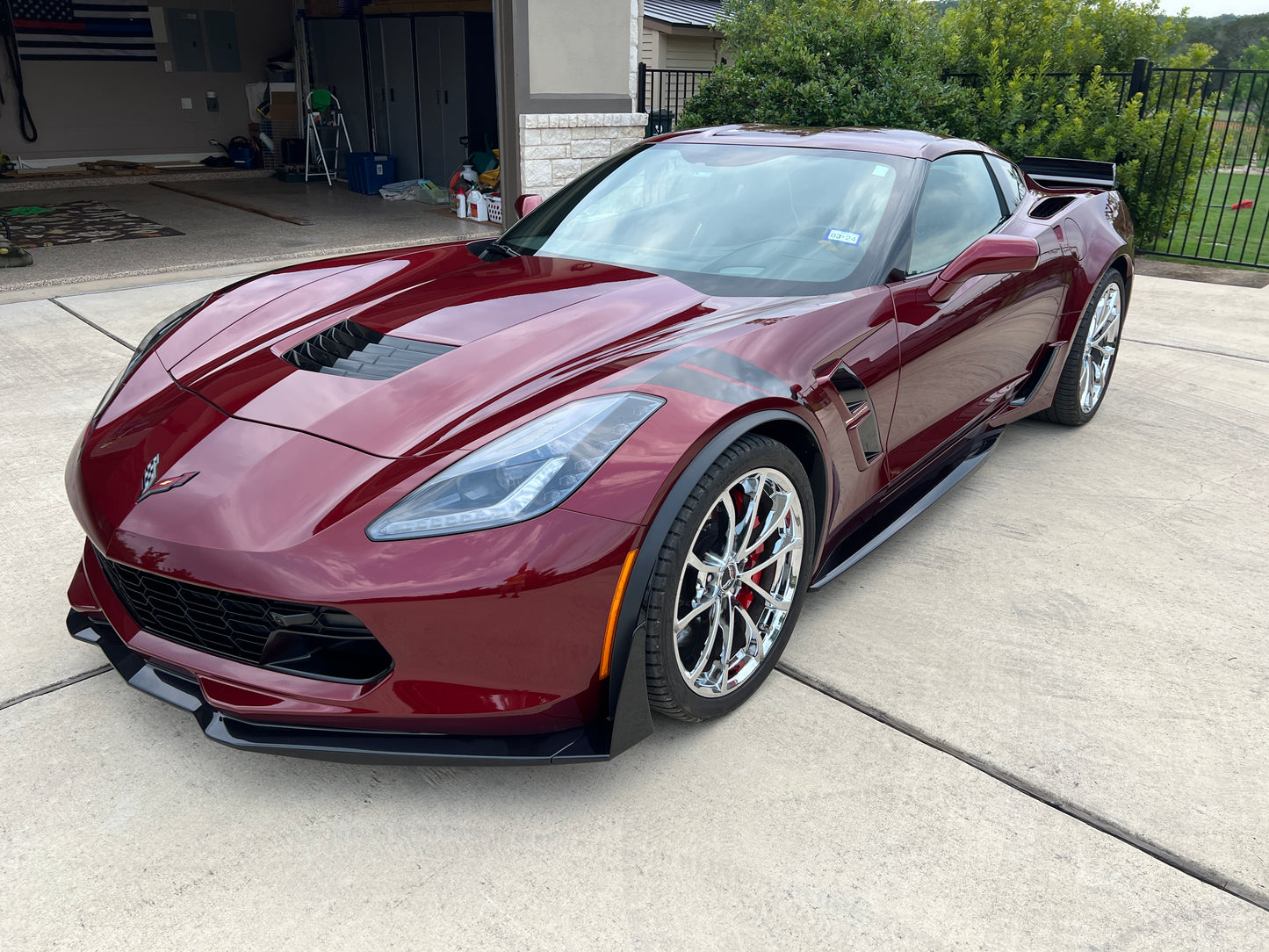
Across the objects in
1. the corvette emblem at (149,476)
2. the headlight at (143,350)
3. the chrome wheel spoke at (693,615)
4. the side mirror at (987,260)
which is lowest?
the chrome wheel spoke at (693,615)

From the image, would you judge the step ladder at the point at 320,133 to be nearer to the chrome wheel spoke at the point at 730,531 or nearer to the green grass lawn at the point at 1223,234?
the green grass lawn at the point at 1223,234

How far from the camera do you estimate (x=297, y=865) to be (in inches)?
73.9

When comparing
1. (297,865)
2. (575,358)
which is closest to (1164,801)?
(575,358)

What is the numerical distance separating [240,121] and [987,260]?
15.9 metres

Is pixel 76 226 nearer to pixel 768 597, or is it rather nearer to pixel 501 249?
pixel 501 249

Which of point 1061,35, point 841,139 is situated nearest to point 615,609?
point 841,139

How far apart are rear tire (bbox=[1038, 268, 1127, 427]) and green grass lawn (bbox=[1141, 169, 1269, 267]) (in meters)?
4.06

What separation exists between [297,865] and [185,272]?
20.7 ft

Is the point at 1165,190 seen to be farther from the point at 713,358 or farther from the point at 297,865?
the point at 297,865

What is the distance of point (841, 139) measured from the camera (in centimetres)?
324

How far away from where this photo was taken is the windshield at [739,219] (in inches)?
109

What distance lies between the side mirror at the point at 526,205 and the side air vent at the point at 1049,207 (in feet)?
6.36

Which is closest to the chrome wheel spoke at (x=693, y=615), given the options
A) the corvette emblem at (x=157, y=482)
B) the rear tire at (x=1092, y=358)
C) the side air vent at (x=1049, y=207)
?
the corvette emblem at (x=157, y=482)

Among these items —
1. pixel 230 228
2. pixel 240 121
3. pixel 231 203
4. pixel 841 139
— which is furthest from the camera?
pixel 240 121
